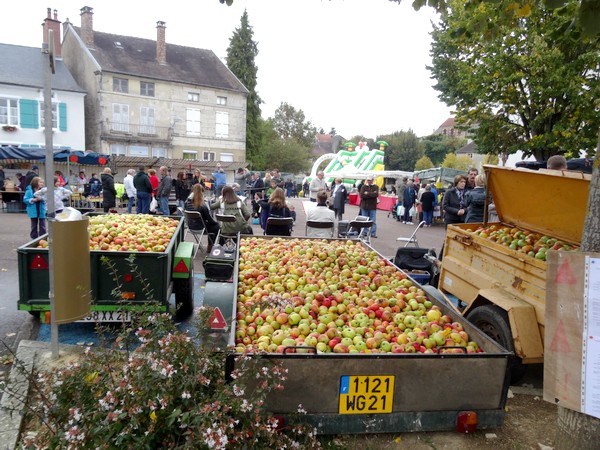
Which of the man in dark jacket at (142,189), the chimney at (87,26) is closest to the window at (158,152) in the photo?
the chimney at (87,26)

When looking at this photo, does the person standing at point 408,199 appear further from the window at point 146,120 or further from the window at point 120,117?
the window at point 120,117

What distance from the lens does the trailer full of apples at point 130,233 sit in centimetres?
554

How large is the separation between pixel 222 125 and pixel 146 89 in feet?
24.6

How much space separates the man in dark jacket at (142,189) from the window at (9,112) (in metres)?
23.1

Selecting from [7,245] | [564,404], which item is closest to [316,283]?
[564,404]

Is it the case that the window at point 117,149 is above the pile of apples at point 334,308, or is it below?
above

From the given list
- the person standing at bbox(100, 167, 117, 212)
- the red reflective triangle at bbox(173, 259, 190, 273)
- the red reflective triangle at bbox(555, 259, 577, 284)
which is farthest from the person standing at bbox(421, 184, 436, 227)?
the red reflective triangle at bbox(555, 259, 577, 284)

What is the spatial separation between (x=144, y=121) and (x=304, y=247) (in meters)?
36.1

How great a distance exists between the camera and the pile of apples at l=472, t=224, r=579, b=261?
4.63 m

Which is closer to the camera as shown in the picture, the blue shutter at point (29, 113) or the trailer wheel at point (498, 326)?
the trailer wheel at point (498, 326)

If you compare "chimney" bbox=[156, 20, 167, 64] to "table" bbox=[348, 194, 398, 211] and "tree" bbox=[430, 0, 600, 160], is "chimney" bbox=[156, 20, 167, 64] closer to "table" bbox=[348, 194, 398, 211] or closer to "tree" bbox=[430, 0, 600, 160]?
"table" bbox=[348, 194, 398, 211]

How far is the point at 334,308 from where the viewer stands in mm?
4207

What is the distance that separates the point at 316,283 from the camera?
4.87 m

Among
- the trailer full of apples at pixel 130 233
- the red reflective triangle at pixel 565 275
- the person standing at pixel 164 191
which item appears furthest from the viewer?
the person standing at pixel 164 191
